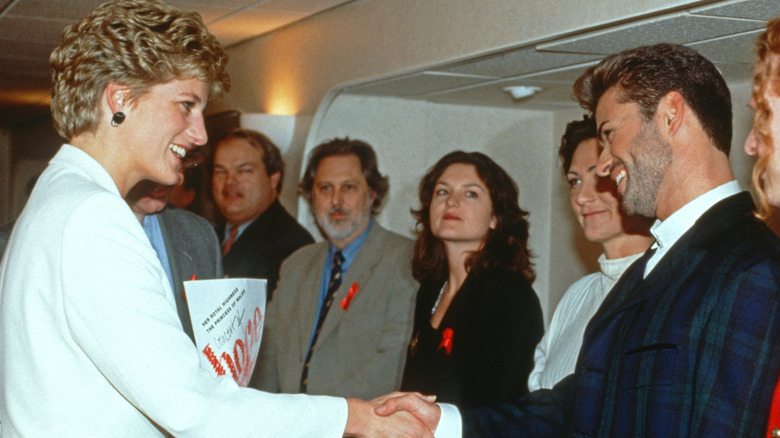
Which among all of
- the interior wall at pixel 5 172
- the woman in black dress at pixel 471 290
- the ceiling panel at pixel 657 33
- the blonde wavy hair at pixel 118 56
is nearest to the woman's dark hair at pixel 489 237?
the woman in black dress at pixel 471 290

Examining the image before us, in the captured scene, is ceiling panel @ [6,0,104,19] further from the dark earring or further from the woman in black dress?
the dark earring

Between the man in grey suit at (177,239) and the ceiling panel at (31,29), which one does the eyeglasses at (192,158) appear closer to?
the man in grey suit at (177,239)

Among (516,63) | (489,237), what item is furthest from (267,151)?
(516,63)

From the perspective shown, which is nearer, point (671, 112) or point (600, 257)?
point (671, 112)

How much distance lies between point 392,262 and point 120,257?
200 cm

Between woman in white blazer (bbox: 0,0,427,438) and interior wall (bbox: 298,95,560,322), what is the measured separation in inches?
89.2

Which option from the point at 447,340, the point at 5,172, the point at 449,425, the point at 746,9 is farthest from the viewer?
the point at 5,172

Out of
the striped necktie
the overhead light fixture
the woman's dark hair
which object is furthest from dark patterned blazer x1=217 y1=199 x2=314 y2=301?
the overhead light fixture

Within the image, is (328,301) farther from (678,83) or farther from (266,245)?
(678,83)

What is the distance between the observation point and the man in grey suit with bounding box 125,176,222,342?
2398 mm

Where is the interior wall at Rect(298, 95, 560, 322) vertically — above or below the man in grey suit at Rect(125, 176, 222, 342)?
above

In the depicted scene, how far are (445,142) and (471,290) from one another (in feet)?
4.53

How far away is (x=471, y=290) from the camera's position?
9.33ft

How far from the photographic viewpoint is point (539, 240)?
407cm
